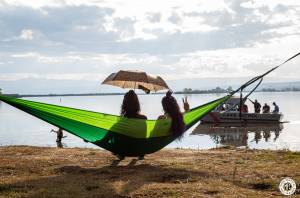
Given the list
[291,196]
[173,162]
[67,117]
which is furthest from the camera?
[173,162]

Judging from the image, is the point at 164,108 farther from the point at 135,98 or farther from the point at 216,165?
the point at 216,165

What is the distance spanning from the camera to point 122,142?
33.3 feet

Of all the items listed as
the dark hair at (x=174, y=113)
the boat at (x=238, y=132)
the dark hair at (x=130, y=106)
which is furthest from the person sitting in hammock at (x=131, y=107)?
the boat at (x=238, y=132)

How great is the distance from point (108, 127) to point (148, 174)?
166 cm

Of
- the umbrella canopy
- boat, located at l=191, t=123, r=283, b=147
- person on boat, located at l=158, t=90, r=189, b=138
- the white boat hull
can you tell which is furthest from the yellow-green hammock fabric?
the white boat hull

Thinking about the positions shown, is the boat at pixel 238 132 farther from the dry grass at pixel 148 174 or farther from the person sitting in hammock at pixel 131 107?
the person sitting in hammock at pixel 131 107

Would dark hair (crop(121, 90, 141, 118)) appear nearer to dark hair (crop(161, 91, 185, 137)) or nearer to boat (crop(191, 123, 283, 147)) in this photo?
dark hair (crop(161, 91, 185, 137))

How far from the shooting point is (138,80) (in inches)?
417

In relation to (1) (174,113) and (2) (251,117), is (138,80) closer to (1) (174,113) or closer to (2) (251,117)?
(1) (174,113)

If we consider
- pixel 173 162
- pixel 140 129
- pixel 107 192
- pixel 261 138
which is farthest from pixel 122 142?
pixel 261 138

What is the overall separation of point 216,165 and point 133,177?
2295mm

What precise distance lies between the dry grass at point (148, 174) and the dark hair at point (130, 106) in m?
1.18

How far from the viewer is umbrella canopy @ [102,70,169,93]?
10.6 m

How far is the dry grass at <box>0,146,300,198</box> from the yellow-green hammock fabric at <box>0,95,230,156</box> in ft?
1.43
